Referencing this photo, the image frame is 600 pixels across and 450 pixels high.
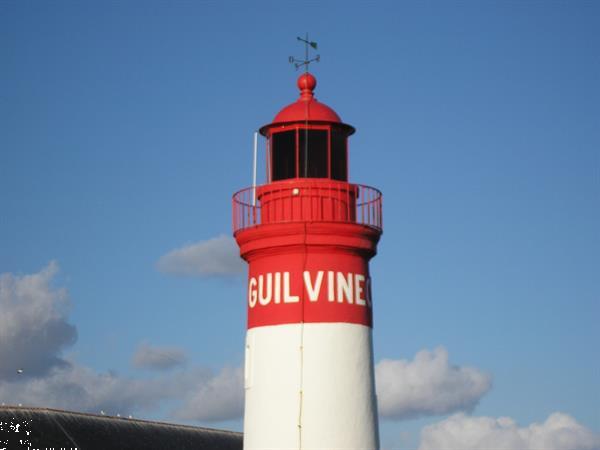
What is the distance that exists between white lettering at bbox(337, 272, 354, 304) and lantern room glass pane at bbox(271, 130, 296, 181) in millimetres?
2643

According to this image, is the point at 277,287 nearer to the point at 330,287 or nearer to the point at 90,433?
the point at 330,287

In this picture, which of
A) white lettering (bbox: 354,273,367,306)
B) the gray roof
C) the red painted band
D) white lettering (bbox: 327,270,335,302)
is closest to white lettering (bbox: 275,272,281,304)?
the red painted band

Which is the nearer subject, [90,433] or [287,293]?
[287,293]

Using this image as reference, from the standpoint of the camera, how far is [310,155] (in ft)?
104

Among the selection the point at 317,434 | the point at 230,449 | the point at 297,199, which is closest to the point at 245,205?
the point at 297,199

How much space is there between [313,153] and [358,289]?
3.34 meters

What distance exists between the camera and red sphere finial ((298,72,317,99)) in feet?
107

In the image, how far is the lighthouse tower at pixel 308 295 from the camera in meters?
30.4

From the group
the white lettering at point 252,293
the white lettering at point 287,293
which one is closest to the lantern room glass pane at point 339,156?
the white lettering at point 287,293

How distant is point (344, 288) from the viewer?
31.2 metres

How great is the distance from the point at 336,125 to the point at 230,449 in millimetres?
34110

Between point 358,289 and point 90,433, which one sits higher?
point 90,433

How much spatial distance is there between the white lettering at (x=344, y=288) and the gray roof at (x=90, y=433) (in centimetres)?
1974

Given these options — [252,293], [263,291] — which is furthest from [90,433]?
[263,291]
